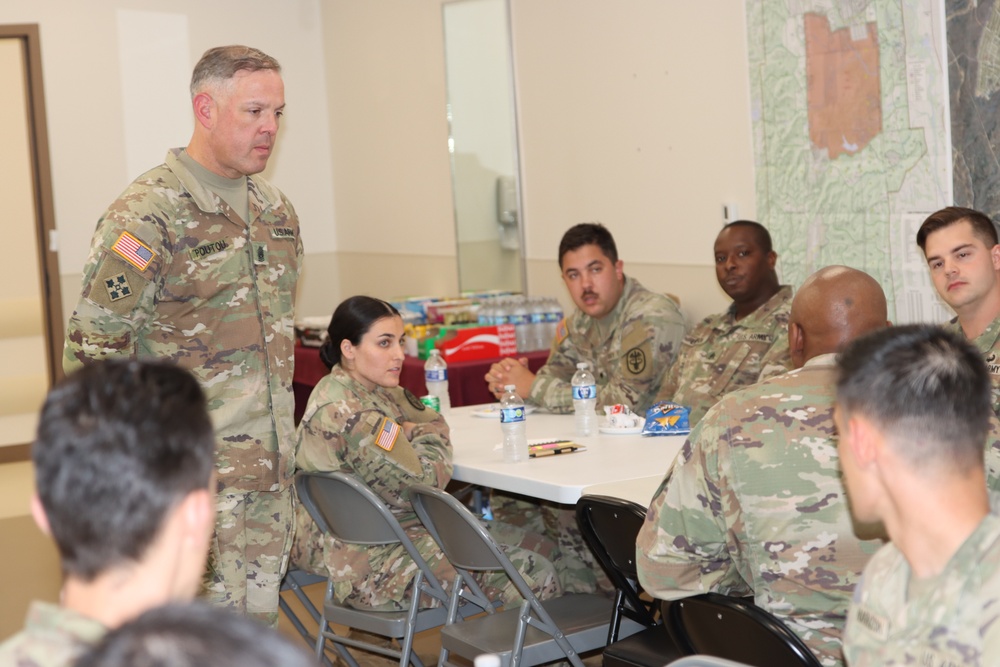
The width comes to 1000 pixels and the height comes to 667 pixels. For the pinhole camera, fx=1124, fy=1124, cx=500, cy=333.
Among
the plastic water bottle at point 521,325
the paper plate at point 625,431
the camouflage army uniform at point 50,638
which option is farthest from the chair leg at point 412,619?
the plastic water bottle at point 521,325

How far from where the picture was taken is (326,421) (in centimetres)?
344

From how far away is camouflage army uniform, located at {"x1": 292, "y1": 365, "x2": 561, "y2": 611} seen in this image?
11.0ft

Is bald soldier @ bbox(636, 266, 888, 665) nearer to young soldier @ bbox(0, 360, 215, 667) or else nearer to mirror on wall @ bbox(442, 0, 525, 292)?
young soldier @ bbox(0, 360, 215, 667)

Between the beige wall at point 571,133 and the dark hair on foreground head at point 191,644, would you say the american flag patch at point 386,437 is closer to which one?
the beige wall at point 571,133

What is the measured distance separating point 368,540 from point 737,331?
1.81 meters

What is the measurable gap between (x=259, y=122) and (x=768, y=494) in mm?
1562

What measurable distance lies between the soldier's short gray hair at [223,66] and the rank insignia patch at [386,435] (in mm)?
1115

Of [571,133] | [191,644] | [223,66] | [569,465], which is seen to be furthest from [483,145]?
[191,644]

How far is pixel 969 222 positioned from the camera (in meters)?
3.39

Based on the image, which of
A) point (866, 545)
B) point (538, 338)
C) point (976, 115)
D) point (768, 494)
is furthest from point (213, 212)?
point (538, 338)

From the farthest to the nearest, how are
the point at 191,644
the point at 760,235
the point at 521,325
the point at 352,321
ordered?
1. the point at 521,325
2. the point at 760,235
3. the point at 352,321
4. the point at 191,644

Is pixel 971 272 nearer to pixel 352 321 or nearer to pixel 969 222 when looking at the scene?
pixel 969 222

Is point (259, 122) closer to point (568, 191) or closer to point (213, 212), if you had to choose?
point (213, 212)

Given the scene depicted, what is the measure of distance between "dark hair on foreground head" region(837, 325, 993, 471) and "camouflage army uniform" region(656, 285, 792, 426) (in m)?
2.64
